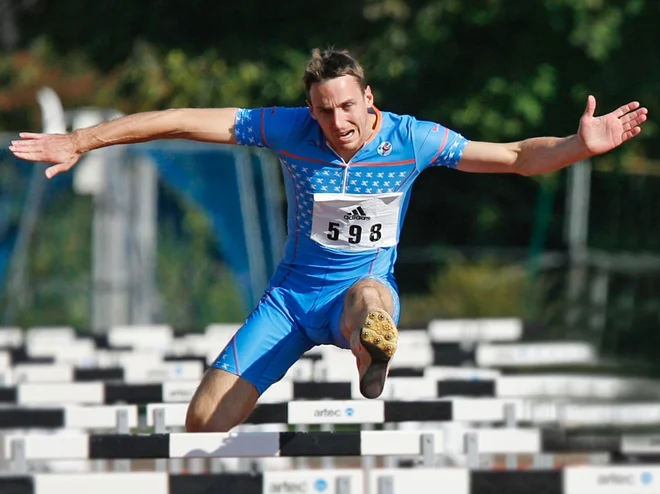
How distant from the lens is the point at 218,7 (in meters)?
19.6

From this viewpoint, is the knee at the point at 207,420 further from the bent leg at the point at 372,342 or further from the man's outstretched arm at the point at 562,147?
the man's outstretched arm at the point at 562,147

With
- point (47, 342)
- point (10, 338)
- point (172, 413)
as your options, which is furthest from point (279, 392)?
point (10, 338)

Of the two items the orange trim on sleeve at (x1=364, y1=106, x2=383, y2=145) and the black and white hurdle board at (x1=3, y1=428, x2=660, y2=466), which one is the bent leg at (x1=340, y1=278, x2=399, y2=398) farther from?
the orange trim on sleeve at (x1=364, y1=106, x2=383, y2=145)

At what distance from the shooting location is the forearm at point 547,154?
21.8 feet

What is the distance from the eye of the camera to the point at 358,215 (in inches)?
272

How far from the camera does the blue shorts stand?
6949 millimetres

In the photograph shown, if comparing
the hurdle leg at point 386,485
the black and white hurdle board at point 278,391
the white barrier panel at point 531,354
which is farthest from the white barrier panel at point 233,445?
the white barrier panel at point 531,354

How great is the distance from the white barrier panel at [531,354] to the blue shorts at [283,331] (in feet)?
11.7

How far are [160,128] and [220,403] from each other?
4.18ft

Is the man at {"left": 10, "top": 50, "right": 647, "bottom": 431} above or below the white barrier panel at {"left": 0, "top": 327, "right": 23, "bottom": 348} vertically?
below

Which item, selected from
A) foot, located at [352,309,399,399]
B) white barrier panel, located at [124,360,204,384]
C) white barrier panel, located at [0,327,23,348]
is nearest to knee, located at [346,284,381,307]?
foot, located at [352,309,399,399]

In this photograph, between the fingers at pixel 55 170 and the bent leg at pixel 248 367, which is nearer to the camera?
the fingers at pixel 55 170

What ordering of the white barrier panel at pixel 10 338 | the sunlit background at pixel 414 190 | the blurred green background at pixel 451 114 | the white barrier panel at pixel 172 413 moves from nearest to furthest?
the white barrier panel at pixel 172 413 → the white barrier panel at pixel 10 338 → the sunlit background at pixel 414 190 → the blurred green background at pixel 451 114

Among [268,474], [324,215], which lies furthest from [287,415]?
[268,474]
